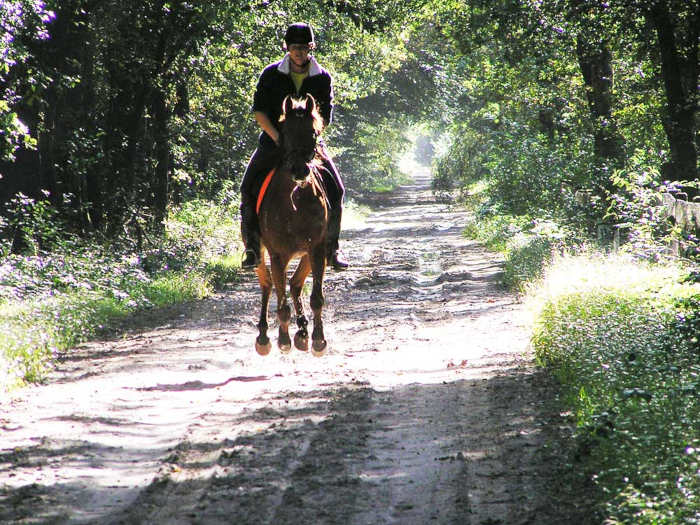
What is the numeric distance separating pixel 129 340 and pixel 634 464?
860 cm

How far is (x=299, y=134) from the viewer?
27.8 feet

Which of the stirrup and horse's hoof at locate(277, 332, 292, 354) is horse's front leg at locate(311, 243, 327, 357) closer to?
horse's hoof at locate(277, 332, 292, 354)

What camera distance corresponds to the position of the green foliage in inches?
186

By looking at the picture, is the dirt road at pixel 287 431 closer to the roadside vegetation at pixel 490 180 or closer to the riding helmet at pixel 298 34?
the roadside vegetation at pixel 490 180

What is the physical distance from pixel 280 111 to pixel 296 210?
1300 mm

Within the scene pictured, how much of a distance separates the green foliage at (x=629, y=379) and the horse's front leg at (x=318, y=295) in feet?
9.23

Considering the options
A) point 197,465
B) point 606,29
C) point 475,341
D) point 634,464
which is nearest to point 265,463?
point 197,465

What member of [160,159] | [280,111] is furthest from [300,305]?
[160,159]

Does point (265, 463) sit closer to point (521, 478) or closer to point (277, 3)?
point (521, 478)

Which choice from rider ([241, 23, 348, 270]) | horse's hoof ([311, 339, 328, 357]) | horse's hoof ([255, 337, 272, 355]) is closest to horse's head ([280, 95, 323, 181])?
rider ([241, 23, 348, 270])

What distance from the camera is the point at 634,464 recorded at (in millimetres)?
5125

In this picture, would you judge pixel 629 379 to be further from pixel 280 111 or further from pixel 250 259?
pixel 280 111

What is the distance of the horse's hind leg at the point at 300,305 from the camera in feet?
31.2

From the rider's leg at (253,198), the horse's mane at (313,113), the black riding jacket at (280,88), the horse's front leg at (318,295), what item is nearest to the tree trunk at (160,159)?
the rider's leg at (253,198)
